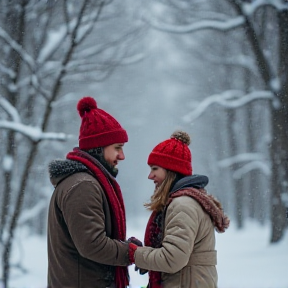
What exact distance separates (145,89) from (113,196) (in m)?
3.19

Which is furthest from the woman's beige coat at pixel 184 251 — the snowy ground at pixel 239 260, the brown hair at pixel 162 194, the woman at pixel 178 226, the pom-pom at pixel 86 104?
the snowy ground at pixel 239 260

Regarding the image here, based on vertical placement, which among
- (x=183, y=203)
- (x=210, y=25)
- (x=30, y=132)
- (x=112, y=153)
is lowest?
(x=183, y=203)

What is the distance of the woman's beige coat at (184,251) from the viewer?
2111 millimetres

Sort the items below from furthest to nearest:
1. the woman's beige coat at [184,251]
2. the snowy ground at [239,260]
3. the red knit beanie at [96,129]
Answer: the snowy ground at [239,260], the red knit beanie at [96,129], the woman's beige coat at [184,251]

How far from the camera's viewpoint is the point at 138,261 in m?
2.20

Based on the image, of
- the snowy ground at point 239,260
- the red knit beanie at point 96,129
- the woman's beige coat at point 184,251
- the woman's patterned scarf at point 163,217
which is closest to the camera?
the woman's beige coat at point 184,251

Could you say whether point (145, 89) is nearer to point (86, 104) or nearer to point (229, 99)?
point (229, 99)

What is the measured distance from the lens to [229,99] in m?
5.46

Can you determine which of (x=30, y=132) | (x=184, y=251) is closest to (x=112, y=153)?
(x=184, y=251)

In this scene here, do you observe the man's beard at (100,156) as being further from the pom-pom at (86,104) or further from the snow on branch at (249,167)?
the snow on branch at (249,167)

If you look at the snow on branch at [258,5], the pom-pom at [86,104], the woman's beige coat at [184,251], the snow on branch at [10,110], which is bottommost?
the woman's beige coat at [184,251]

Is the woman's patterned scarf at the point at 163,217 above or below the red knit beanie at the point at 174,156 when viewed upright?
below

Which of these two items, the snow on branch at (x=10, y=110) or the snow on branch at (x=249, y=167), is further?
the snow on branch at (x=249, y=167)

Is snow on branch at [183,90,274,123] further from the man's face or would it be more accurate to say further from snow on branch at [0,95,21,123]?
the man's face
